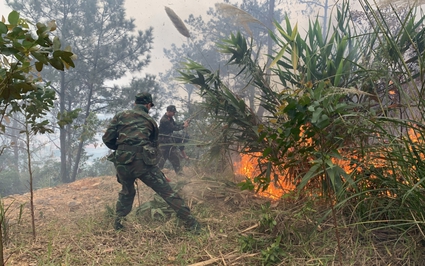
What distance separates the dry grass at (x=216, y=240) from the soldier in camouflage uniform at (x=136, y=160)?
0.20 meters

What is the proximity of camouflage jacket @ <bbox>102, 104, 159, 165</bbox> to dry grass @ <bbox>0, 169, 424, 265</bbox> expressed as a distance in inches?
30.1

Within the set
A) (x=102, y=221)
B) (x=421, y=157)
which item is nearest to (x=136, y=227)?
(x=102, y=221)

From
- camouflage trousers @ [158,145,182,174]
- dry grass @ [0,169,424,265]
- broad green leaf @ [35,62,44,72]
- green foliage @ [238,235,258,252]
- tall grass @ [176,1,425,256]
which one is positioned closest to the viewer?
broad green leaf @ [35,62,44,72]

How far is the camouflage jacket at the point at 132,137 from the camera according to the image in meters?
2.91

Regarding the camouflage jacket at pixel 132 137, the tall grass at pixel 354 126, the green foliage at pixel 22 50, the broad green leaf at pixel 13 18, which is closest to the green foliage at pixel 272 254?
the tall grass at pixel 354 126

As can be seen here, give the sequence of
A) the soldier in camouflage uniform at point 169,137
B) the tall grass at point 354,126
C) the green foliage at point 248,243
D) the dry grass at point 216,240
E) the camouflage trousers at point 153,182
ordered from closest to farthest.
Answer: the tall grass at point 354,126 → the dry grass at point 216,240 → the green foliage at point 248,243 → the camouflage trousers at point 153,182 → the soldier in camouflage uniform at point 169,137

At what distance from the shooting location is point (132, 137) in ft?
9.68

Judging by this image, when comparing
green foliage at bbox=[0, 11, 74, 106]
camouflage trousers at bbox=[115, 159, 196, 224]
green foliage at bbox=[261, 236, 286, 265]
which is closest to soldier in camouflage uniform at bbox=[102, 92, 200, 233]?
camouflage trousers at bbox=[115, 159, 196, 224]

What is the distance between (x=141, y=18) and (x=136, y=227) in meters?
7.39

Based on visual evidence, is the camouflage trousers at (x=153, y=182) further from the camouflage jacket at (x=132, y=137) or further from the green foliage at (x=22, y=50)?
the green foliage at (x=22, y=50)

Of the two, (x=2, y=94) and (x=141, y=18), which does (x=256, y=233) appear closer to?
(x=2, y=94)

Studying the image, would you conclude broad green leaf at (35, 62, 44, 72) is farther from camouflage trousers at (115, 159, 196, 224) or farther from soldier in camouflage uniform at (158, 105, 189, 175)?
soldier in camouflage uniform at (158, 105, 189, 175)

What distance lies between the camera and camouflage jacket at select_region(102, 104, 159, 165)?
9.56 feet

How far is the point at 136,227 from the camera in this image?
2926 millimetres
